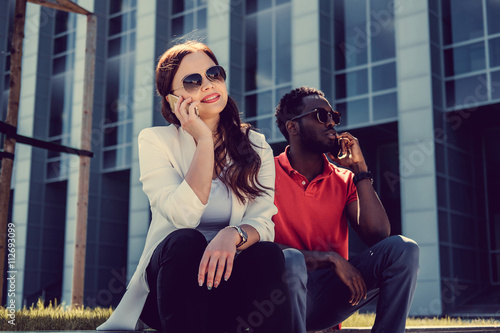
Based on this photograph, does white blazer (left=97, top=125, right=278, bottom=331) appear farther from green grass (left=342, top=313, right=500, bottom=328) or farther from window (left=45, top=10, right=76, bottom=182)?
window (left=45, top=10, right=76, bottom=182)

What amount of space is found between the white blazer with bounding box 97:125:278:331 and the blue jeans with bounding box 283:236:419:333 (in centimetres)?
25

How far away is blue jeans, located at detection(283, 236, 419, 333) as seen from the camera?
8.54 ft

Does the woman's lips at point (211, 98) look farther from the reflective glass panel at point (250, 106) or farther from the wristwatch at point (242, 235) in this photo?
the reflective glass panel at point (250, 106)

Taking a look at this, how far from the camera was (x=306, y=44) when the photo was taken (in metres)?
14.5

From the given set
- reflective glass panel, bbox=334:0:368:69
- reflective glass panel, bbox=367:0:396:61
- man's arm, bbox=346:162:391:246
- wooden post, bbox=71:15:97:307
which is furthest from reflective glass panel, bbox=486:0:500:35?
man's arm, bbox=346:162:391:246

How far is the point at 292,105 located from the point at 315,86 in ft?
35.2

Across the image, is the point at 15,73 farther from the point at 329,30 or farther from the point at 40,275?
the point at 40,275

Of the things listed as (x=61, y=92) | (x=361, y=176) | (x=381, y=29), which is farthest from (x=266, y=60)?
(x=361, y=176)

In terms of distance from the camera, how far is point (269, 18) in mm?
16266

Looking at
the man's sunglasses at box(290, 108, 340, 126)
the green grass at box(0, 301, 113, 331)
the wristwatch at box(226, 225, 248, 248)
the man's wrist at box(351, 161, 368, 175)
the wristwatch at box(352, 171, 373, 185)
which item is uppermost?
the man's sunglasses at box(290, 108, 340, 126)

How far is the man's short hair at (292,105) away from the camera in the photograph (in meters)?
3.84

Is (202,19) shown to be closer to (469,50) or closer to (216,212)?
(469,50)

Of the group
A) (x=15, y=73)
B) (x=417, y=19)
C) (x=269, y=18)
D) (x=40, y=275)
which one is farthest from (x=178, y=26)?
(x=15, y=73)

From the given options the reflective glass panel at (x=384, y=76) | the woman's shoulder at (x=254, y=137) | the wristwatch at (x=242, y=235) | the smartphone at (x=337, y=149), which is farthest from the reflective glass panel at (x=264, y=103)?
the wristwatch at (x=242, y=235)
